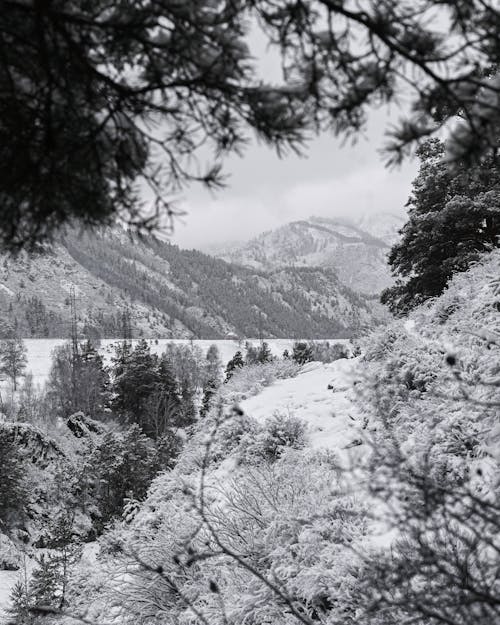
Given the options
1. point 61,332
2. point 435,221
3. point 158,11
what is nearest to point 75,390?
point 435,221

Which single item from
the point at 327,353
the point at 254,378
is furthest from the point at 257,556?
the point at 327,353

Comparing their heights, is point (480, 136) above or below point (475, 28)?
below

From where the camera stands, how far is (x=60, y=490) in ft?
87.5

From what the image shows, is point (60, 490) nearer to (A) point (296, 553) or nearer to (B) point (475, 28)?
(A) point (296, 553)

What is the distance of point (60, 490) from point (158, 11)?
95.4ft

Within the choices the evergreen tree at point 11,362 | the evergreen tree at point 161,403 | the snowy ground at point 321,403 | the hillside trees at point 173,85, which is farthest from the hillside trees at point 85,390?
the hillside trees at point 173,85

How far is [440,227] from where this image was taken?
519 inches

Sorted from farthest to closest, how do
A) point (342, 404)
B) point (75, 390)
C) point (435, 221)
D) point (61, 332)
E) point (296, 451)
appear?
1. point (61, 332)
2. point (75, 390)
3. point (435, 221)
4. point (342, 404)
5. point (296, 451)

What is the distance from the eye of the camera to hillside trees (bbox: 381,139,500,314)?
40.3 ft

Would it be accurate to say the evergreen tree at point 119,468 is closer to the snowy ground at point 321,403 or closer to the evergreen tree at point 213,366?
the snowy ground at point 321,403

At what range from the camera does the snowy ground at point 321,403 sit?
8.53 meters

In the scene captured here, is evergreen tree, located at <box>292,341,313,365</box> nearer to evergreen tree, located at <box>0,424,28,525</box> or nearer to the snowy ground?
the snowy ground

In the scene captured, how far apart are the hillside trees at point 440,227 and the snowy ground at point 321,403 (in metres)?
3.33

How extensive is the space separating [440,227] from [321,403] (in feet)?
21.1
